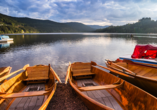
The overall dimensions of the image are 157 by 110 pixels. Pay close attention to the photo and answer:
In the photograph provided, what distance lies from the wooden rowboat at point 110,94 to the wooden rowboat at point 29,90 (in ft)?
4.93

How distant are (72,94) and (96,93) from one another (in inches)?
57.6

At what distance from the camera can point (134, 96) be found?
163 inches

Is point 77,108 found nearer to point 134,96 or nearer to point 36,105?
point 36,105

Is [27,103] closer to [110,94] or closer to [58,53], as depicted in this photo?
[110,94]

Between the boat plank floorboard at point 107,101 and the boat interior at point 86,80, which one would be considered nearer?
the boat plank floorboard at point 107,101

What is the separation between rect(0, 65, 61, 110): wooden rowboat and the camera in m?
4.23

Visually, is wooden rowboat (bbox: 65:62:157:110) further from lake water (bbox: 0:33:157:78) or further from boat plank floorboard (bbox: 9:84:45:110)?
lake water (bbox: 0:33:157:78)

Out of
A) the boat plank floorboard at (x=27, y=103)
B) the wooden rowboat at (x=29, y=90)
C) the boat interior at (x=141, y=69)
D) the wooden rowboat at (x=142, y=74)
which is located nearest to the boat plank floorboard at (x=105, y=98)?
the wooden rowboat at (x=142, y=74)

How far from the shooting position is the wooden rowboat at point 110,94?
3551mm

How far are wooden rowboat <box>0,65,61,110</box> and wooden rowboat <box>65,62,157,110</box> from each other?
1.50m

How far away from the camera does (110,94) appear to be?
5.48 meters

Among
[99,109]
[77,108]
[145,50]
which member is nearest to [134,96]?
[99,109]

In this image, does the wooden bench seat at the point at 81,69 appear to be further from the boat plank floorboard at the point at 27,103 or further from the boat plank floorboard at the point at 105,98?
the boat plank floorboard at the point at 27,103

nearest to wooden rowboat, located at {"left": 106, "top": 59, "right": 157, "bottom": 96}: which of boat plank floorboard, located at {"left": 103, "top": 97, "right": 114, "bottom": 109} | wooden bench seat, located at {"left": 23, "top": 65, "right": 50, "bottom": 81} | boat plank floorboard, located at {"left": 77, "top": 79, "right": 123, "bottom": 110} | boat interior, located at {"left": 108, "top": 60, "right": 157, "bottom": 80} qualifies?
boat interior, located at {"left": 108, "top": 60, "right": 157, "bottom": 80}
